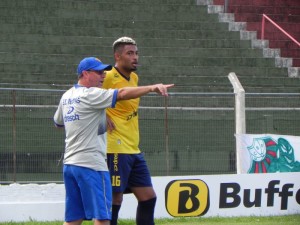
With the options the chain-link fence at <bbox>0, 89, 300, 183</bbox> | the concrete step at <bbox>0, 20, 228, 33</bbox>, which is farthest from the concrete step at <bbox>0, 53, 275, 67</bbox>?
the chain-link fence at <bbox>0, 89, 300, 183</bbox>

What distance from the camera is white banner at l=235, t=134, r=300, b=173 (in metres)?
11.8

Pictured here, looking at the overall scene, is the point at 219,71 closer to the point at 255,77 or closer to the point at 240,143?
the point at 255,77

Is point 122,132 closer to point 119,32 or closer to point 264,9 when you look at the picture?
point 119,32

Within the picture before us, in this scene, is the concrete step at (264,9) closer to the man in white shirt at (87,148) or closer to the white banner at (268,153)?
the white banner at (268,153)

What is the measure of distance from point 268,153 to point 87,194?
5.81m

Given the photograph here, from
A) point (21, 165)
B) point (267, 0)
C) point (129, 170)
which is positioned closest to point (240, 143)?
point (21, 165)

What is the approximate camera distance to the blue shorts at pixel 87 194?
6.61 meters

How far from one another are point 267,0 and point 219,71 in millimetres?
4313

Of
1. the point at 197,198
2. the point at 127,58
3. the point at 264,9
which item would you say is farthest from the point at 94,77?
the point at 264,9

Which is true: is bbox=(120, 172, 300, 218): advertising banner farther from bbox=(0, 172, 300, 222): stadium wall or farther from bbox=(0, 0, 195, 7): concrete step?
bbox=(0, 0, 195, 7): concrete step

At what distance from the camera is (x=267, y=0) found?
2130cm

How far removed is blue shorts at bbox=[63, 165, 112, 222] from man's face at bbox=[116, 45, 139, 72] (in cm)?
123

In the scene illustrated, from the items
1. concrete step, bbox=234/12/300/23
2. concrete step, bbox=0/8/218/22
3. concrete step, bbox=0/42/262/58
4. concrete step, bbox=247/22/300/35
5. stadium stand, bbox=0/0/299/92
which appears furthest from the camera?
concrete step, bbox=234/12/300/23

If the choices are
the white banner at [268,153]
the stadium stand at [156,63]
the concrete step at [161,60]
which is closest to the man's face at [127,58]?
the white banner at [268,153]
